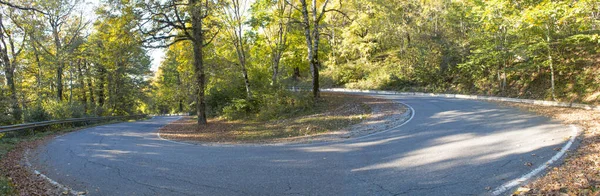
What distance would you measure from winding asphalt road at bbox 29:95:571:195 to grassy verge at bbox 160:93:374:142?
3.19 metres

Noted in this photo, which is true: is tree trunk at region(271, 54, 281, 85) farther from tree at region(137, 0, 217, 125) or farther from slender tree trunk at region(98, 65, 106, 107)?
slender tree trunk at region(98, 65, 106, 107)

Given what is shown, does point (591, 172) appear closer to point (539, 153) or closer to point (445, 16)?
point (539, 153)

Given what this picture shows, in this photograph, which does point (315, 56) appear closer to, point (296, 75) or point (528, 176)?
point (528, 176)

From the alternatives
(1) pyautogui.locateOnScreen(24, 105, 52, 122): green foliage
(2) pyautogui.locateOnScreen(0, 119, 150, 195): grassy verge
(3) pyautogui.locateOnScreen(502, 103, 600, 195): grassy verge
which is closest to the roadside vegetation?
(1) pyautogui.locateOnScreen(24, 105, 52, 122): green foliage

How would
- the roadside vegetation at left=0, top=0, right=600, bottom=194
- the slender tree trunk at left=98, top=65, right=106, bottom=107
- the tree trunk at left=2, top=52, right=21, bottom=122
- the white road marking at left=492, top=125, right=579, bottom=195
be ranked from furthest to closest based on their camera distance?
the slender tree trunk at left=98, top=65, right=106, bottom=107
the tree trunk at left=2, top=52, right=21, bottom=122
the roadside vegetation at left=0, top=0, right=600, bottom=194
the white road marking at left=492, top=125, right=579, bottom=195

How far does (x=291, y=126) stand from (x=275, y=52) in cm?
1098

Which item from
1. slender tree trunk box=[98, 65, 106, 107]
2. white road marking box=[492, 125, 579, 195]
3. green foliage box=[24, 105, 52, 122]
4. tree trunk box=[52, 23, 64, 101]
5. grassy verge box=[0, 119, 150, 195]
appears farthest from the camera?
slender tree trunk box=[98, 65, 106, 107]

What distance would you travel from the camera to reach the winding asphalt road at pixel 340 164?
18.2 ft


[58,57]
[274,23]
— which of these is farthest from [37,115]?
[274,23]

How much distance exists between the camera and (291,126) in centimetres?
1452

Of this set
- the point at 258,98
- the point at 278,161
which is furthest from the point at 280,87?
the point at 278,161

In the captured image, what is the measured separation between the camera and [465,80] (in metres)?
26.1

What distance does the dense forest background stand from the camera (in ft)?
52.3

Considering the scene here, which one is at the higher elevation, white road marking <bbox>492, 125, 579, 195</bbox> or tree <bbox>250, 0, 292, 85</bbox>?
tree <bbox>250, 0, 292, 85</bbox>
